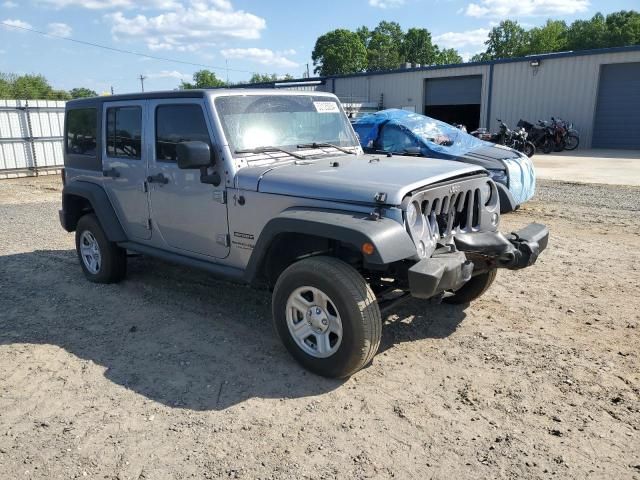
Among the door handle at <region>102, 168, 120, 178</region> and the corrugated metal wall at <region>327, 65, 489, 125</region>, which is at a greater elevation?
the corrugated metal wall at <region>327, 65, 489, 125</region>

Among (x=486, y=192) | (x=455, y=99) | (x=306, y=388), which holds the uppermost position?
(x=455, y=99)

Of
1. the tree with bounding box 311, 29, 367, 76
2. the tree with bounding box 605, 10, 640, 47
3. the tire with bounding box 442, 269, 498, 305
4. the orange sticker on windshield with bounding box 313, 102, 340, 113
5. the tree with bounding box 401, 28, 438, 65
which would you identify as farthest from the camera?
the tree with bounding box 401, 28, 438, 65

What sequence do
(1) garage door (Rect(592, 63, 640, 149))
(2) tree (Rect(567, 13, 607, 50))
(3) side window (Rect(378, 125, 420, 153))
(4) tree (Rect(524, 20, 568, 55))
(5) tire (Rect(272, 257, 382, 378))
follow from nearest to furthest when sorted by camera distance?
1. (5) tire (Rect(272, 257, 382, 378))
2. (3) side window (Rect(378, 125, 420, 153))
3. (1) garage door (Rect(592, 63, 640, 149))
4. (2) tree (Rect(567, 13, 607, 50))
5. (4) tree (Rect(524, 20, 568, 55))

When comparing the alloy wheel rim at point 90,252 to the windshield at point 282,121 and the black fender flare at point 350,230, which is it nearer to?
the windshield at point 282,121

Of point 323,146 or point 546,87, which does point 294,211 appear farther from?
point 546,87

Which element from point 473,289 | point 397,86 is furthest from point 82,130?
point 397,86

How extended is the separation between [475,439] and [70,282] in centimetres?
473

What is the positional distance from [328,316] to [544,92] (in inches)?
888

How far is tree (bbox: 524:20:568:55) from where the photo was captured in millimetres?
75375

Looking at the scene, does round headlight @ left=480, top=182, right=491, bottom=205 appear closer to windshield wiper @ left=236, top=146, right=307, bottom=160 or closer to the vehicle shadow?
the vehicle shadow

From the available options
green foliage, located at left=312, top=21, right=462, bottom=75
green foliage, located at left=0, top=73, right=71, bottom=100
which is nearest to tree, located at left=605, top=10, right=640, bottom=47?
green foliage, located at left=312, top=21, right=462, bottom=75

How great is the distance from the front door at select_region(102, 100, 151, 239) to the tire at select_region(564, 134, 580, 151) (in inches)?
793

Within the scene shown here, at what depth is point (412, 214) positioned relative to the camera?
3.43m

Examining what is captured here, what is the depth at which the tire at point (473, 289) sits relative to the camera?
462 cm
